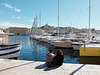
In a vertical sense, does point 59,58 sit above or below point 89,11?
below

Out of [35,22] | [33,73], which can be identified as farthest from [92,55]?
[35,22]

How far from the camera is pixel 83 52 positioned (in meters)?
13.7

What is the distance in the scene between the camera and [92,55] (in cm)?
1373

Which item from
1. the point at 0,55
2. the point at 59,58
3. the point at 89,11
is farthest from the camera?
the point at 89,11

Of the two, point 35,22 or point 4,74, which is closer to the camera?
point 4,74

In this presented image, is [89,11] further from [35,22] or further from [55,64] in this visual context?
[35,22]

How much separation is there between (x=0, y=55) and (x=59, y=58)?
821 cm

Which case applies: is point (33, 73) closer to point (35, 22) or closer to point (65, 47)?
point (65, 47)

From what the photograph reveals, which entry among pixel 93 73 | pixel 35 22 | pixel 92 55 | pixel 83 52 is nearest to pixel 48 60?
pixel 93 73

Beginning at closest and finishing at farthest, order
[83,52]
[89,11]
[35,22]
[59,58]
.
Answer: [59,58], [83,52], [89,11], [35,22]

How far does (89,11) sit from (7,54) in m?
19.0

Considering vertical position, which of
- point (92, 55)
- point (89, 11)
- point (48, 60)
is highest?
point (89, 11)

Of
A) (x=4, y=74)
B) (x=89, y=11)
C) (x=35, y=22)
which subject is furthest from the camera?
(x=35, y=22)

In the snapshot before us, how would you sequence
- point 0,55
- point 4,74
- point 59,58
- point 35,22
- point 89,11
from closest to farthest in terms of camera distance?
point 4,74, point 59,58, point 0,55, point 89,11, point 35,22
